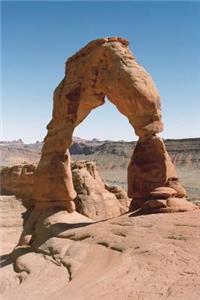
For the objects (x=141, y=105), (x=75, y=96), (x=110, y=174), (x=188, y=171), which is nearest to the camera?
(x=141, y=105)

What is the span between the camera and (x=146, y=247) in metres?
8.55

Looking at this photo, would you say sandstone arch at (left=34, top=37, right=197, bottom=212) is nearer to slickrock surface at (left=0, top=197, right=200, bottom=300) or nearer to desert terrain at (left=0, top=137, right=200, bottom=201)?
slickrock surface at (left=0, top=197, right=200, bottom=300)

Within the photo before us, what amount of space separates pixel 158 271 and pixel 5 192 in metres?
19.2

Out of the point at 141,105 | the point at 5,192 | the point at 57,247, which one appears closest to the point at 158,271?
the point at 57,247

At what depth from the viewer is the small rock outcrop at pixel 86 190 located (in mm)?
19984

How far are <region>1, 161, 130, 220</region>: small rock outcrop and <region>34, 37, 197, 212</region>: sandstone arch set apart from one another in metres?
5.36

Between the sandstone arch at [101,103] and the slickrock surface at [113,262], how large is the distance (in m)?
1.90

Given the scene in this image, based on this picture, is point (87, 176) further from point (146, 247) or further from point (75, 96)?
point (146, 247)

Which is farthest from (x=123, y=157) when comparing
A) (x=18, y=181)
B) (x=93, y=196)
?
(x=93, y=196)

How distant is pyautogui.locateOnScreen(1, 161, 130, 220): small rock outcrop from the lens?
19984 mm

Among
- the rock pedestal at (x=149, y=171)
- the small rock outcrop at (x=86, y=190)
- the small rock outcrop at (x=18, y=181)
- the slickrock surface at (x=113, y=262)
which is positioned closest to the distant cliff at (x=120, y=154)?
the small rock outcrop at (x=18, y=181)

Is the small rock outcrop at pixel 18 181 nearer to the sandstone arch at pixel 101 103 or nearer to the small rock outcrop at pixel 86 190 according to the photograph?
the small rock outcrop at pixel 86 190

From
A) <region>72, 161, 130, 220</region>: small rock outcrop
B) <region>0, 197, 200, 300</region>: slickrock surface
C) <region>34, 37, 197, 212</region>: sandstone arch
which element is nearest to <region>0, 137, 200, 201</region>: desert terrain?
<region>72, 161, 130, 220</region>: small rock outcrop

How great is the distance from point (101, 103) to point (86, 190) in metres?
6.54
